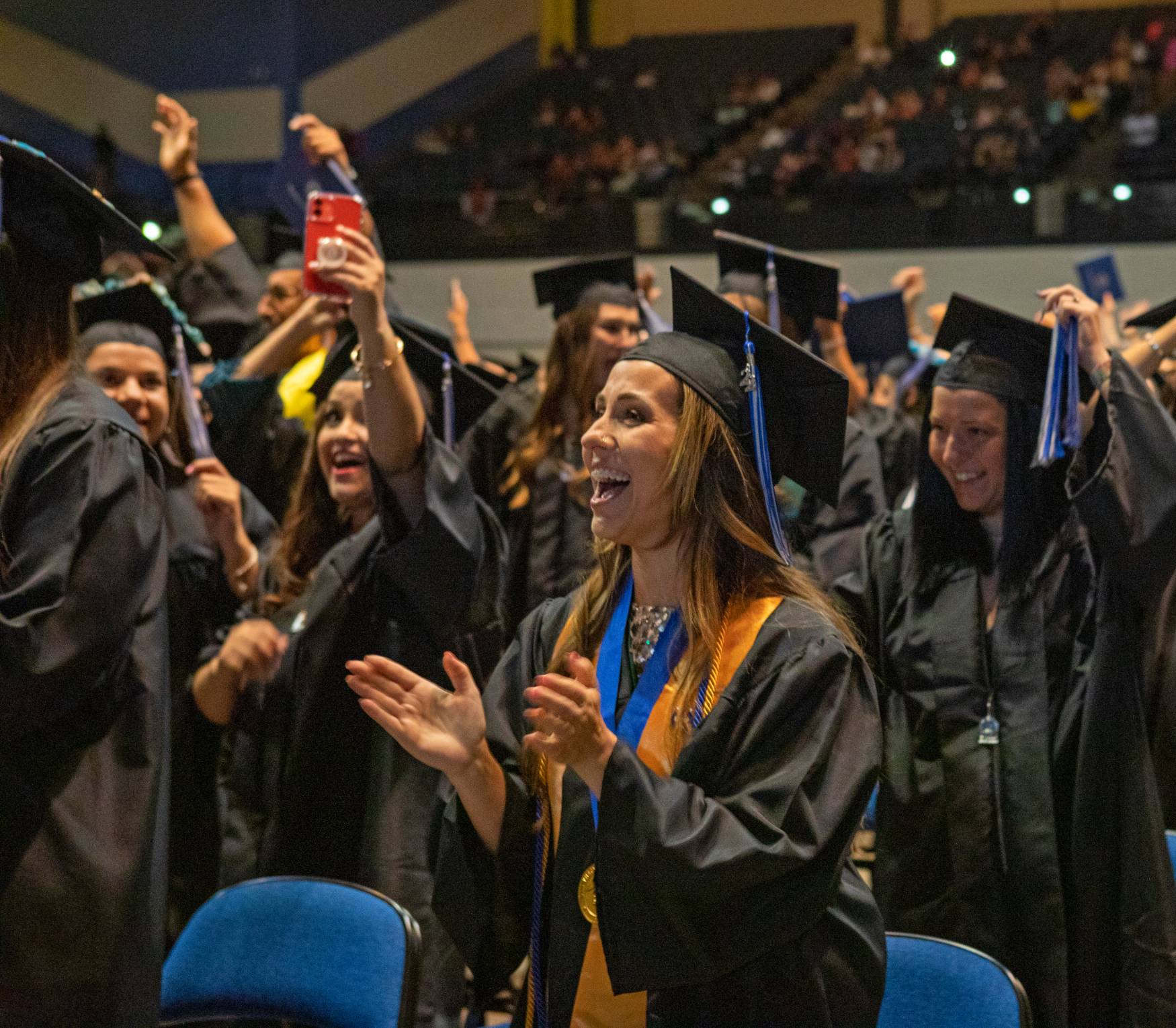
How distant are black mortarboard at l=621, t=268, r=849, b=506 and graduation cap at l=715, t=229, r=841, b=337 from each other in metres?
2.32

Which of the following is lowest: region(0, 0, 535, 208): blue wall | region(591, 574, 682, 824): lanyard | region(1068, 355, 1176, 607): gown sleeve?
region(591, 574, 682, 824): lanyard

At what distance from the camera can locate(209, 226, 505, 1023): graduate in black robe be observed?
3.20 meters

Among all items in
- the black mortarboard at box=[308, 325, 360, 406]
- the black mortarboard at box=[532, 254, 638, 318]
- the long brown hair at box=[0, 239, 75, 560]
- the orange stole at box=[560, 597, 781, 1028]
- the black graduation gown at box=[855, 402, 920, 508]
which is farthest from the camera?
the black graduation gown at box=[855, 402, 920, 508]

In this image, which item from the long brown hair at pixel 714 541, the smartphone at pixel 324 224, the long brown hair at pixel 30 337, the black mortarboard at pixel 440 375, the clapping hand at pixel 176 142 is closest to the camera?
the long brown hair at pixel 714 541

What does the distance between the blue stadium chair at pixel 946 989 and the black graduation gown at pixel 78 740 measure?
4.18ft

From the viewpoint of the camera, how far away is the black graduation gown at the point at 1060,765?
3016mm

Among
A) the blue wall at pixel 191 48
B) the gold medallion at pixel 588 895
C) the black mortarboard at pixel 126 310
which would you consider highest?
the blue wall at pixel 191 48

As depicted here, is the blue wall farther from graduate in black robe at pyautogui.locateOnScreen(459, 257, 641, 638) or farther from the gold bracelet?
the gold bracelet

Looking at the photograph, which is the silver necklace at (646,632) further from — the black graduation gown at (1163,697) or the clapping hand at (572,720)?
the black graduation gown at (1163,697)

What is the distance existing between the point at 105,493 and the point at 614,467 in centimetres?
84

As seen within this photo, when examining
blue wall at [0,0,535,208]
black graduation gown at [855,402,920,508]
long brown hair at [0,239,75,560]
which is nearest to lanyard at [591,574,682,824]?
long brown hair at [0,239,75,560]

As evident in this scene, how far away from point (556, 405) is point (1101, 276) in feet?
11.8

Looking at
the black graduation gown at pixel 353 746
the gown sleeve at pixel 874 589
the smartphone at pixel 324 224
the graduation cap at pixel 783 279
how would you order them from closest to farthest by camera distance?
the smartphone at pixel 324 224
the black graduation gown at pixel 353 746
the gown sleeve at pixel 874 589
the graduation cap at pixel 783 279

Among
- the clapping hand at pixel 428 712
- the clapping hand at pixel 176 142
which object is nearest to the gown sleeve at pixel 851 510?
the clapping hand at pixel 176 142
